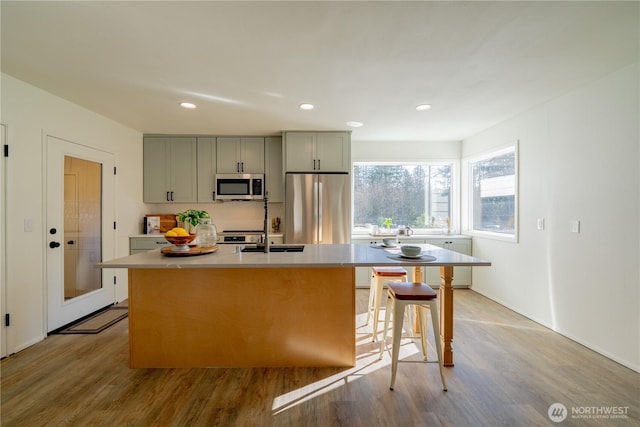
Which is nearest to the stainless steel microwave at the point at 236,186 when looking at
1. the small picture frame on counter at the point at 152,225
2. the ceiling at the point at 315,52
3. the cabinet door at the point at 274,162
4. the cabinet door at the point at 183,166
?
the cabinet door at the point at 274,162

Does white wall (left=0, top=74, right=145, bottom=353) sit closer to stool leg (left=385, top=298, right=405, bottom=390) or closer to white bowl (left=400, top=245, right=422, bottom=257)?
stool leg (left=385, top=298, right=405, bottom=390)

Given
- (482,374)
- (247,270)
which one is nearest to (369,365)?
(482,374)

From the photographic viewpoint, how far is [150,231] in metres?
4.25

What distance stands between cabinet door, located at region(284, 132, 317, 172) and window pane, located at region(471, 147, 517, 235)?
256 cm

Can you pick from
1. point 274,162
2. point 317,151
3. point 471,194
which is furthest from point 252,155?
point 471,194

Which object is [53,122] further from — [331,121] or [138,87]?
[331,121]

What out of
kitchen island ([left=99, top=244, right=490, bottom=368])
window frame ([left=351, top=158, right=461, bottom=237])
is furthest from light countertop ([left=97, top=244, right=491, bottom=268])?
window frame ([left=351, top=158, right=461, bottom=237])

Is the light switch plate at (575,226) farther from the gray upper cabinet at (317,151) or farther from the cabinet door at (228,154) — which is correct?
the cabinet door at (228,154)

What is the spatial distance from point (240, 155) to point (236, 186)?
49 centimetres

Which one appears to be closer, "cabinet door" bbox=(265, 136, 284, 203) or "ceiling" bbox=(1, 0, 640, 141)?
"ceiling" bbox=(1, 0, 640, 141)

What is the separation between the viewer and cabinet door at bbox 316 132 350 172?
4.15 meters

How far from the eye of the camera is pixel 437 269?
4.41m

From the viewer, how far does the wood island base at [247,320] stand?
7.20 feet

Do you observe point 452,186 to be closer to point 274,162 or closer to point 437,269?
point 437,269
